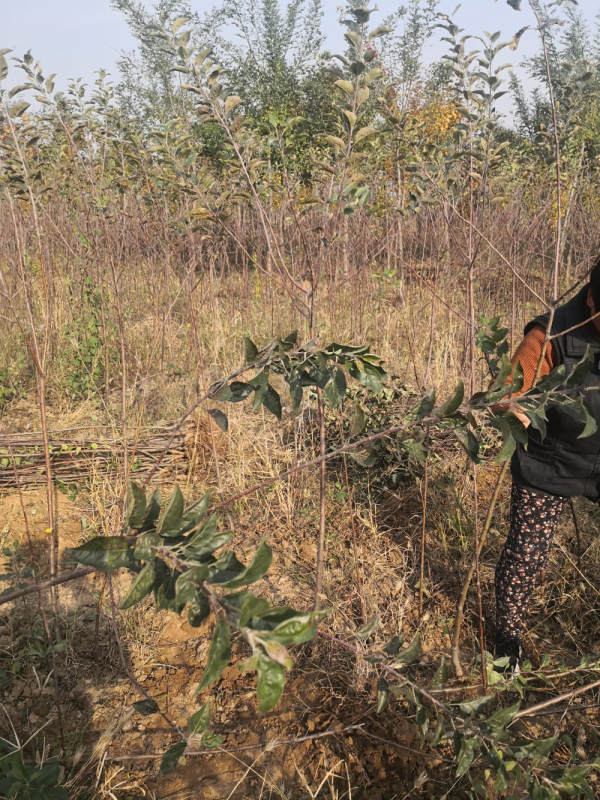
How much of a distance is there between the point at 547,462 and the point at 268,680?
1.38m

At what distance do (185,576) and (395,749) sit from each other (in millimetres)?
1415

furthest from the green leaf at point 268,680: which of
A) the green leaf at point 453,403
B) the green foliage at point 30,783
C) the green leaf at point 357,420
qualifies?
the green foliage at point 30,783

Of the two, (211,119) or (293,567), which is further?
(293,567)

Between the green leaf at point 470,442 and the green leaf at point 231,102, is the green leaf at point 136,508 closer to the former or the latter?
the green leaf at point 470,442

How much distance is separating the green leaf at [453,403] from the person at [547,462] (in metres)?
0.58

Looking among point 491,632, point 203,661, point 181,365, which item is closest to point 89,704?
point 203,661

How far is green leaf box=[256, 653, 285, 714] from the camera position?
0.46 m

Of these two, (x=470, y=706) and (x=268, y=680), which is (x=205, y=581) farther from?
(x=470, y=706)

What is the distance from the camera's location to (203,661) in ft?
6.26

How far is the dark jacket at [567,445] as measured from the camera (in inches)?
57.9

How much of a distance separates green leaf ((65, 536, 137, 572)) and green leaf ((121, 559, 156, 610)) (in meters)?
0.03

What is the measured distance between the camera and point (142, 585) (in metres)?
0.59

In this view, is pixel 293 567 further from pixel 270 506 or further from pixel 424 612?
pixel 424 612

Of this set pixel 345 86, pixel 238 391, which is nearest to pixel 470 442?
pixel 238 391
